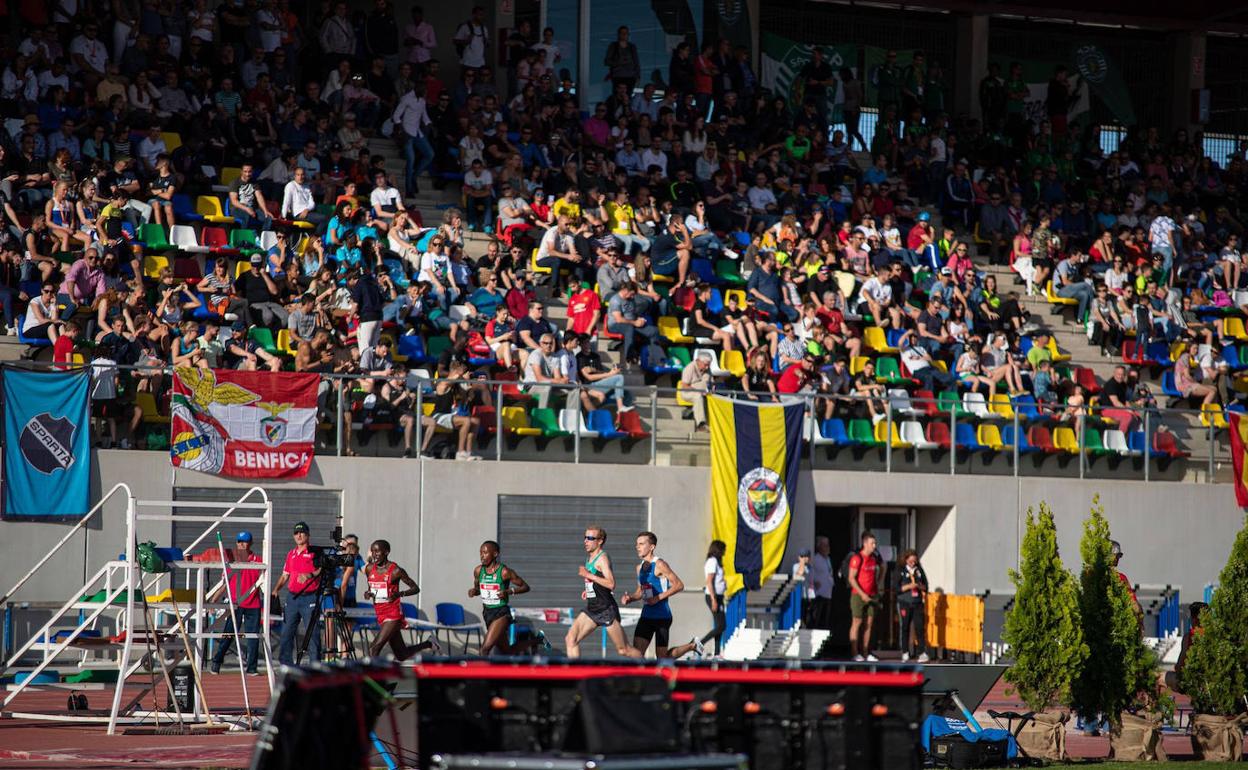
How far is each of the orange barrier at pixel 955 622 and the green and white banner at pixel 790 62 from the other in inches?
548

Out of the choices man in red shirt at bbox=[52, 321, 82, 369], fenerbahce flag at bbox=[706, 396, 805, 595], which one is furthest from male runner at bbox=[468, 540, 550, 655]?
fenerbahce flag at bbox=[706, 396, 805, 595]

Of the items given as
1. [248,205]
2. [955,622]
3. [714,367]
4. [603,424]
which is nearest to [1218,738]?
[955,622]

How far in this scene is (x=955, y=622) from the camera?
2397 centimetres

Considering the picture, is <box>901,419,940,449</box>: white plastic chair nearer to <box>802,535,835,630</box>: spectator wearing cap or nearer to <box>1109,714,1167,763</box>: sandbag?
<box>802,535,835,630</box>: spectator wearing cap

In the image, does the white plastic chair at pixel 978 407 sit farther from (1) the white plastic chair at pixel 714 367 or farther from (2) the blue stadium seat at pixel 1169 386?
(2) the blue stadium seat at pixel 1169 386

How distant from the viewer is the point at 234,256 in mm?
23969

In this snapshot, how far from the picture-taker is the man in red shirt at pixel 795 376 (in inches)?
983

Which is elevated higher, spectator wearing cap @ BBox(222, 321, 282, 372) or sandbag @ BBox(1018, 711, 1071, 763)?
spectator wearing cap @ BBox(222, 321, 282, 372)

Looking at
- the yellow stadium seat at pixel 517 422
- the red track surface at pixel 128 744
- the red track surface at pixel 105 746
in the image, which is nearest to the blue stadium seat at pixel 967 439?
the yellow stadium seat at pixel 517 422

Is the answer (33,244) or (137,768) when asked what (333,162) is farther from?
(137,768)

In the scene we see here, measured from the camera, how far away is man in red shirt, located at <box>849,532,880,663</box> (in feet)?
76.5

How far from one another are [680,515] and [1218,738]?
909 cm

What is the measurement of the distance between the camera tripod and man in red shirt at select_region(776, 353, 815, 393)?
7.56m

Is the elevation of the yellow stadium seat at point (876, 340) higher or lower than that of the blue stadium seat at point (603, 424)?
higher
